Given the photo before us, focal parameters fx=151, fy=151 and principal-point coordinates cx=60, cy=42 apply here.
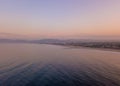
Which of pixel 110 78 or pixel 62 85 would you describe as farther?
pixel 110 78

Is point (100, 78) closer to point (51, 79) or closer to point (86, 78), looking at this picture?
point (86, 78)

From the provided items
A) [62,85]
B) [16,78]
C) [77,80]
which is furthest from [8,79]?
[77,80]

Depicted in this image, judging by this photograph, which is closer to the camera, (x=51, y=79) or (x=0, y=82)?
(x=0, y=82)

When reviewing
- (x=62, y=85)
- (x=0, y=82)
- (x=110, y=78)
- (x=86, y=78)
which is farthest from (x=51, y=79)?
(x=110, y=78)

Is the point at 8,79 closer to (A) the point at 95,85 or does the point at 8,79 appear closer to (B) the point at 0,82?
(B) the point at 0,82

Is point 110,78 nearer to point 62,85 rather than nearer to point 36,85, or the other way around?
point 62,85

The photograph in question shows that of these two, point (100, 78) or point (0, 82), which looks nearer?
point (0, 82)

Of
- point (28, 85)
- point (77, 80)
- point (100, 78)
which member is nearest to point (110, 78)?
point (100, 78)
